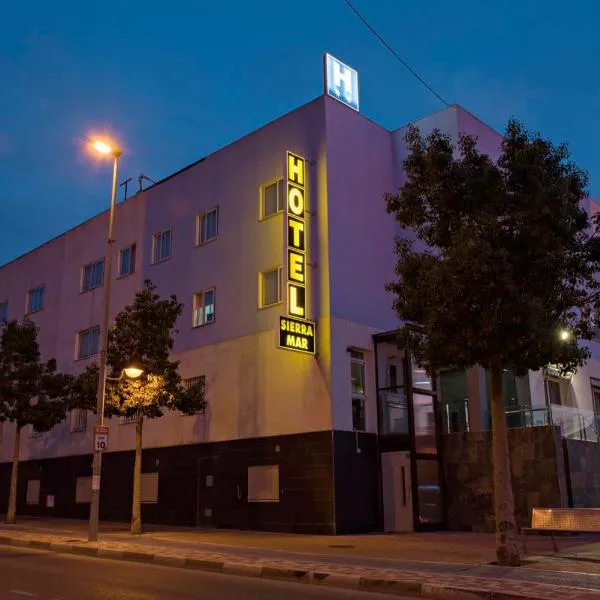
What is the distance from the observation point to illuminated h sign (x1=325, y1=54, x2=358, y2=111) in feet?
77.6

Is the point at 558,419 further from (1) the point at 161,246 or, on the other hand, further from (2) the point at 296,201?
(1) the point at 161,246

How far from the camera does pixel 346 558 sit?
1355 cm

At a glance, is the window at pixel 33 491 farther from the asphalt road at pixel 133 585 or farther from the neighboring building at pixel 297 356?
the asphalt road at pixel 133 585

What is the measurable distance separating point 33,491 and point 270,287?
661 inches

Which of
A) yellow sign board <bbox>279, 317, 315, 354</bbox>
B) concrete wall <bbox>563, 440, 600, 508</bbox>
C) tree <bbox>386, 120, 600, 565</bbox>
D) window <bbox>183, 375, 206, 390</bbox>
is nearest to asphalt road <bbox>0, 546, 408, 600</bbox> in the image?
tree <bbox>386, 120, 600, 565</bbox>

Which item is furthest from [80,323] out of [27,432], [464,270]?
[464,270]

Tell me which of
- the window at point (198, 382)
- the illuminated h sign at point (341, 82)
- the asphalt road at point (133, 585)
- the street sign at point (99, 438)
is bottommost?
the asphalt road at point (133, 585)

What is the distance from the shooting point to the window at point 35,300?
3479 centimetres

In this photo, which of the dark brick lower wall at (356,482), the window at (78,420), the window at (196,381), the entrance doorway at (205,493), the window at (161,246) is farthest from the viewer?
the window at (78,420)

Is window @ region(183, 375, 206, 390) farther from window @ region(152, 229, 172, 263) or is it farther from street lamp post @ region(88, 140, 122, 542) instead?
street lamp post @ region(88, 140, 122, 542)

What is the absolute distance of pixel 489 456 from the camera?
20641 millimetres

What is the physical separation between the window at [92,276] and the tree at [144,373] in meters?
10.3

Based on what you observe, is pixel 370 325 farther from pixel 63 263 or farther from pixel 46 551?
pixel 63 263

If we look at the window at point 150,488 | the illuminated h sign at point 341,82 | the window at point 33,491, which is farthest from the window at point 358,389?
the window at point 33,491
